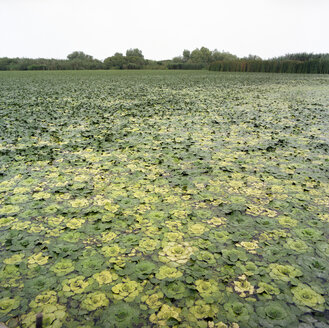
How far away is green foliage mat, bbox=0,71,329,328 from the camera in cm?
195

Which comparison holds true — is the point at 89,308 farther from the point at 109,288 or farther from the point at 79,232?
the point at 79,232

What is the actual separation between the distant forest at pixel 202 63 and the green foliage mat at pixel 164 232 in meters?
42.2

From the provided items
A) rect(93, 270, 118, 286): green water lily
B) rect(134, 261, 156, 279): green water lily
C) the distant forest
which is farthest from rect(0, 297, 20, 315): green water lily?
the distant forest

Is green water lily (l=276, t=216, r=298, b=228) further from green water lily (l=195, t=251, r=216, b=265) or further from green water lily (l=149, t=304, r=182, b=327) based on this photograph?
green water lily (l=149, t=304, r=182, b=327)

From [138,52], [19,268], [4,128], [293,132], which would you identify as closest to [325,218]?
[19,268]

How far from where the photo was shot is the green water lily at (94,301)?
1.96 meters

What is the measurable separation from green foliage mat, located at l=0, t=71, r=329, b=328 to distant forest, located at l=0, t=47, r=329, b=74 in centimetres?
4217

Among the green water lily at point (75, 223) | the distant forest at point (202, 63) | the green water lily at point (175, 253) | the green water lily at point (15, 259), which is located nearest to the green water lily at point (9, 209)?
the green water lily at point (75, 223)

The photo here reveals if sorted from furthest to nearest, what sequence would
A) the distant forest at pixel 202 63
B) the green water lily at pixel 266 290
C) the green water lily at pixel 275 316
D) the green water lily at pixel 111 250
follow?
the distant forest at pixel 202 63
the green water lily at pixel 111 250
the green water lily at pixel 266 290
the green water lily at pixel 275 316

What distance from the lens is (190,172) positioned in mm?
4434

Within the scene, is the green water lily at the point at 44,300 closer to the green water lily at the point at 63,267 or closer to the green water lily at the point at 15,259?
the green water lily at the point at 63,267

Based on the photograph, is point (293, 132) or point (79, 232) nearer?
point (79, 232)

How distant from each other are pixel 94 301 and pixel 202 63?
70760 millimetres

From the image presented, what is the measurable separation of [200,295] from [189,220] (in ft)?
3.54
